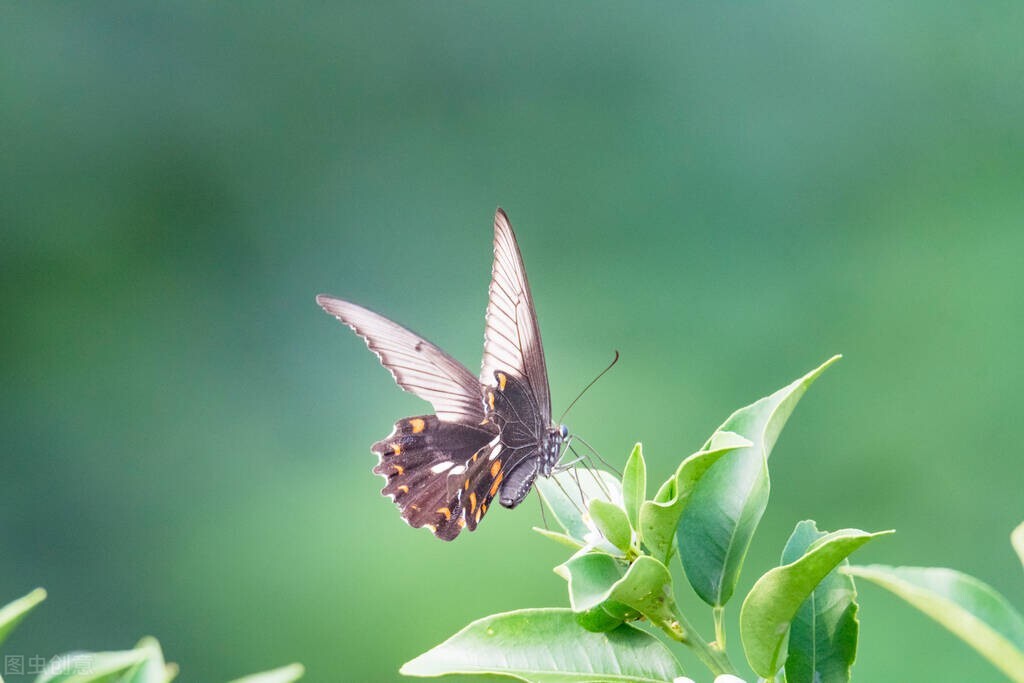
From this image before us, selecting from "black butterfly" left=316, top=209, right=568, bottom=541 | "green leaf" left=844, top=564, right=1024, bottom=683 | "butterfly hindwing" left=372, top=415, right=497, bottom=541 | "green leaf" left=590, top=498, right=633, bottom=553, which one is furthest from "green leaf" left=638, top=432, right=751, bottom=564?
"butterfly hindwing" left=372, top=415, right=497, bottom=541

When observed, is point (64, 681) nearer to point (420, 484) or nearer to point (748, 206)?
point (420, 484)

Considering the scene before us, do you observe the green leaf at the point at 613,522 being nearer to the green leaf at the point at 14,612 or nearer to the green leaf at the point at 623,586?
the green leaf at the point at 623,586

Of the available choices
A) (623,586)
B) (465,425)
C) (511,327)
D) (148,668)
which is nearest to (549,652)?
(623,586)

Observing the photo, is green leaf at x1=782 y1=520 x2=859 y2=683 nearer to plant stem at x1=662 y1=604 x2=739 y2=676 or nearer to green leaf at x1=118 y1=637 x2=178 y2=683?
plant stem at x1=662 y1=604 x2=739 y2=676

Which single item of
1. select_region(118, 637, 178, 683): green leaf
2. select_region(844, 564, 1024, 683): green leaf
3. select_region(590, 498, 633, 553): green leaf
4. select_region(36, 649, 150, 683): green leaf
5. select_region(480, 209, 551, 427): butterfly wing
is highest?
select_region(480, 209, 551, 427): butterfly wing

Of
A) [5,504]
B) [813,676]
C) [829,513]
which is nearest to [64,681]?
[813,676]
